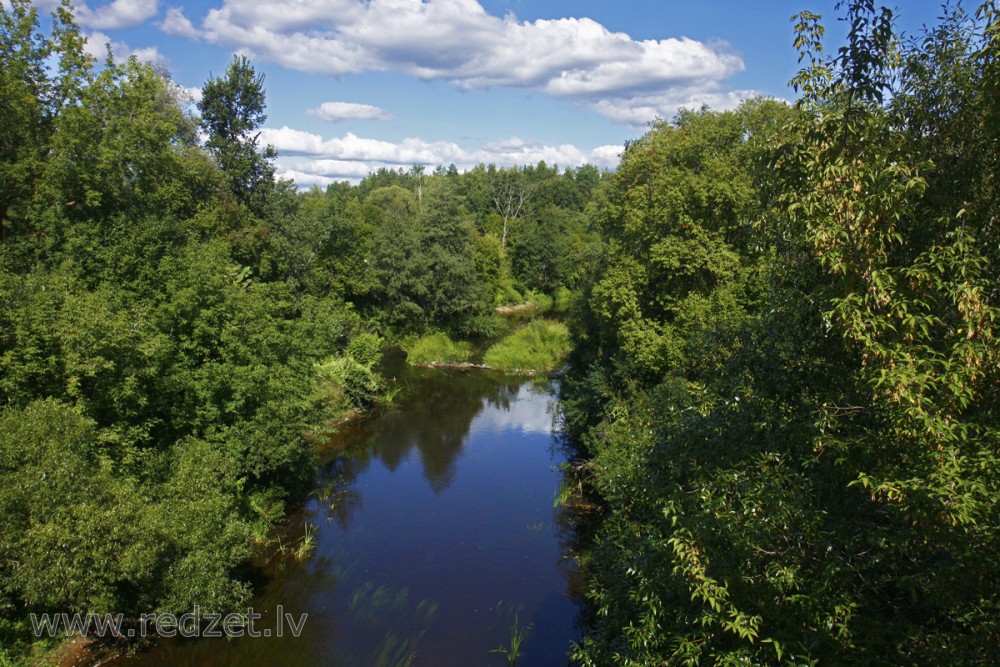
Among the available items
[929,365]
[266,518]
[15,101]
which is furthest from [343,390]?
[929,365]

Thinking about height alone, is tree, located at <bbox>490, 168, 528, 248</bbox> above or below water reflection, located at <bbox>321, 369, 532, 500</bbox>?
above

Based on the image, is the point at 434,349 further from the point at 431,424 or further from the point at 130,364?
the point at 130,364

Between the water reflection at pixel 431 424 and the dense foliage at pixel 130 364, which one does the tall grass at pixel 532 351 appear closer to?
the water reflection at pixel 431 424

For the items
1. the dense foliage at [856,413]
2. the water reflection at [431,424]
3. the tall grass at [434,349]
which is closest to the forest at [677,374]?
the dense foliage at [856,413]

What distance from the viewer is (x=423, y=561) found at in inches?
719

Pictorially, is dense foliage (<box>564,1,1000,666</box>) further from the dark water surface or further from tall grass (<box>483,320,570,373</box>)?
tall grass (<box>483,320,570,373</box>)

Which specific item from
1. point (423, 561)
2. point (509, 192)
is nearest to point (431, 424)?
point (423, 561)

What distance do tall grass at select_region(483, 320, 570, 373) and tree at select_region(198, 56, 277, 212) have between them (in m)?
17.6

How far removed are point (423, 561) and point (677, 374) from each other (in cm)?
923

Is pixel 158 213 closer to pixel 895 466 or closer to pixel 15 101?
pixel 15 101

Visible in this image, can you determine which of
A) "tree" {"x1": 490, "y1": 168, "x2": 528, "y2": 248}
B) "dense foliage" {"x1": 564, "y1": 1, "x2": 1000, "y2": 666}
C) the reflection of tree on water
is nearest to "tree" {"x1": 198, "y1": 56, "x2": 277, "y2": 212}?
the reflection of tree on water

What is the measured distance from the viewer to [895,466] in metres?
5.57

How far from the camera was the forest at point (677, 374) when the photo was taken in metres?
5.61

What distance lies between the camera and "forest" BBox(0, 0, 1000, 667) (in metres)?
5.61
